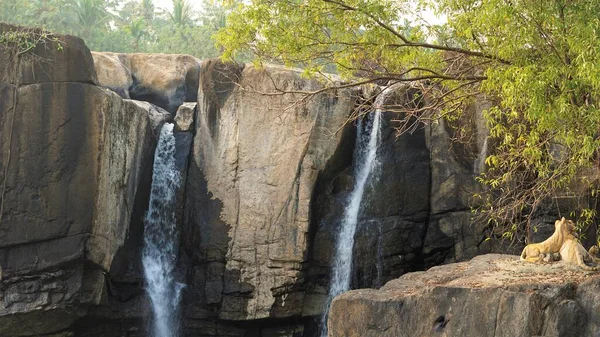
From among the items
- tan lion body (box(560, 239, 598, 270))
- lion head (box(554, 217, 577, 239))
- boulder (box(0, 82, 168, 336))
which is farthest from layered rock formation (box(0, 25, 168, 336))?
tan lion body (box(560, 239, 598, 270))

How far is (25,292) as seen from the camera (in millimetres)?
14969

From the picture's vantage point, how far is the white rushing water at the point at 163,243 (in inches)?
665

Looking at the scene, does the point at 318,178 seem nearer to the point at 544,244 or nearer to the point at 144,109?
the point at 144,109

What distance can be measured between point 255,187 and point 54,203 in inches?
164

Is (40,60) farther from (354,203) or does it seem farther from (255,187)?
(354,203)

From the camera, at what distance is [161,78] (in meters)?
20.5

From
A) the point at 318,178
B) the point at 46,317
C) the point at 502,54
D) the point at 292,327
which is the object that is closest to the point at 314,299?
the point at 292,327

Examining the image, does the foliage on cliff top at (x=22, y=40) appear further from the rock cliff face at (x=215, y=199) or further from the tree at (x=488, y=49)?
the tree at (x=488, y=49)

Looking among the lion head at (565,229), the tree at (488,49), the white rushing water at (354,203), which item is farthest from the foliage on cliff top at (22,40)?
the lion head at (565,229)

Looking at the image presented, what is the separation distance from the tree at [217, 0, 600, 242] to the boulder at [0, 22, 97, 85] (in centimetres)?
532

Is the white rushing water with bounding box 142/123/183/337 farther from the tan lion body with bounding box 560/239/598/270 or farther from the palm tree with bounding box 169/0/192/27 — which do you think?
the palm tree with bounding box 169/0/192/27

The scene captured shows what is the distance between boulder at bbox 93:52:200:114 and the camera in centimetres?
2050

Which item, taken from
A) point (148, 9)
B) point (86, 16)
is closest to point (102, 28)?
point (86, 16)

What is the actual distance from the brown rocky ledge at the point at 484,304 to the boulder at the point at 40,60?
810 centimetres
